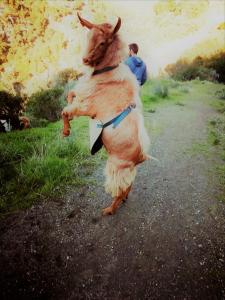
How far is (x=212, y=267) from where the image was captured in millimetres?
2947

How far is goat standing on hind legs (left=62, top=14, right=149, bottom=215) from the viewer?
256cm

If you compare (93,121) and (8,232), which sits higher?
(93,121)

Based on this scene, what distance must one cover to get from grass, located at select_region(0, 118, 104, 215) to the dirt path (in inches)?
10.9

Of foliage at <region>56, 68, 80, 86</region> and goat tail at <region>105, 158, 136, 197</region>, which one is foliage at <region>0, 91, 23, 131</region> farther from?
foliage at <region>56, 68, 80, 86</region>

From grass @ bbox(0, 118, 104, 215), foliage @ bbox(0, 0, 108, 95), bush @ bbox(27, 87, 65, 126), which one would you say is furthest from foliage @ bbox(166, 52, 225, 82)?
grass @ bbox(0, 118, 104, 215)

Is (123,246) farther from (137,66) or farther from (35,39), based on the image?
(35,39)

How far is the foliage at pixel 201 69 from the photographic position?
15.9 m

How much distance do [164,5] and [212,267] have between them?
22184mm

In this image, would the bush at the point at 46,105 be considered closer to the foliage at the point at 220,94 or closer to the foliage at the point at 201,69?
the foliage at the point at 220,94

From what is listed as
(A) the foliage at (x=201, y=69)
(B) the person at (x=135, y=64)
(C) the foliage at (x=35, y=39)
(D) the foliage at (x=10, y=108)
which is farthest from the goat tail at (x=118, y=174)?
(A) the foliage at (x=201, y=69)

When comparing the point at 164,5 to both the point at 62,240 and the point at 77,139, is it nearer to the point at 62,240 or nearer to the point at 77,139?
the point at 77,139

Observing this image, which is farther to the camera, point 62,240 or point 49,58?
point 49,58

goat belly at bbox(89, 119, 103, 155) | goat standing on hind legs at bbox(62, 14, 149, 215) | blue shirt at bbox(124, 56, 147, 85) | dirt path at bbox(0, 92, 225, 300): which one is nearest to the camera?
goat standing on hind legs at bbox(62, 14, 149, 215)

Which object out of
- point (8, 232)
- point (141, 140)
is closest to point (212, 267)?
point (141, 140)
